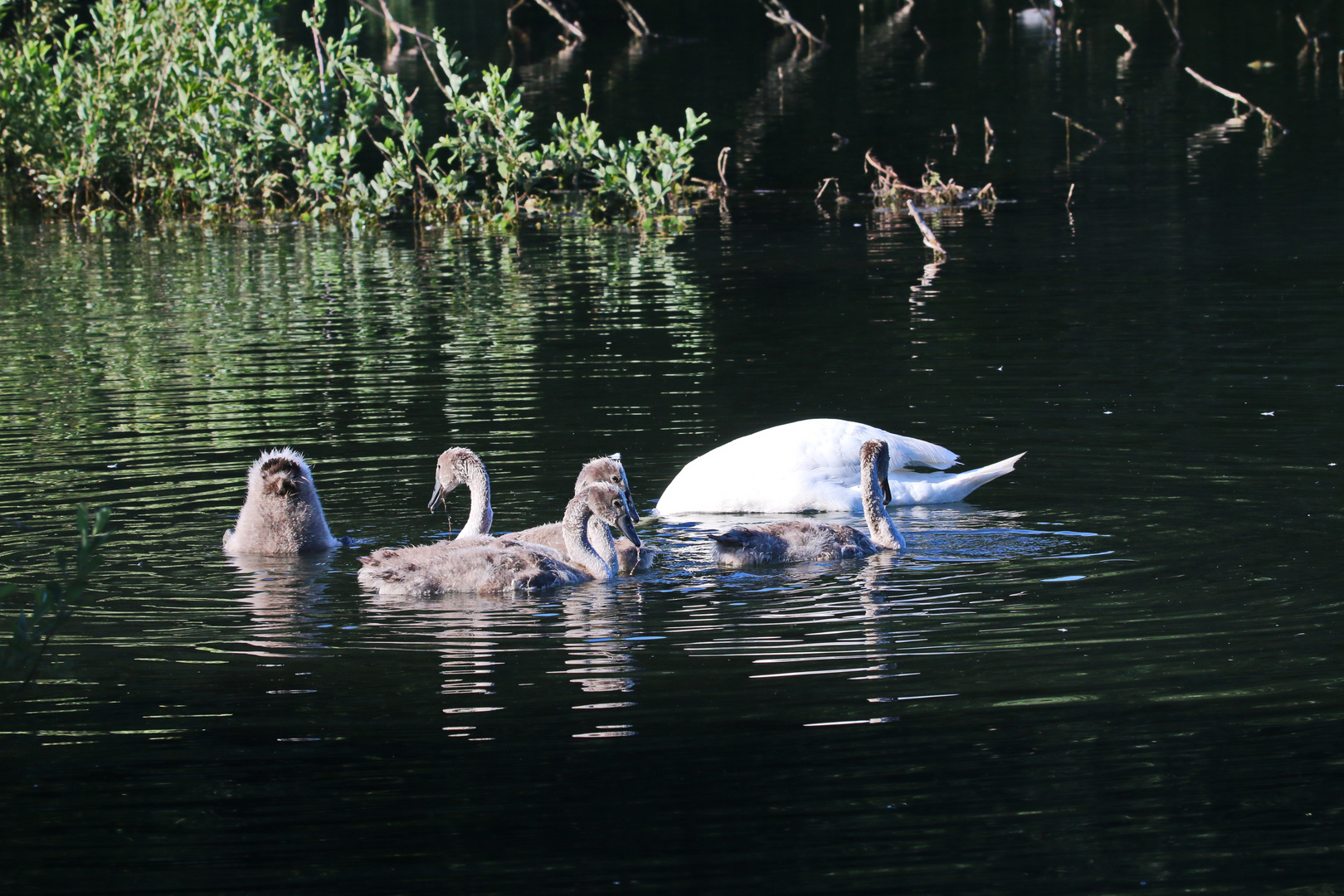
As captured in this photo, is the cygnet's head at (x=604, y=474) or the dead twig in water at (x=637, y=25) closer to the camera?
the cygnet's head at (x=604, y=474)

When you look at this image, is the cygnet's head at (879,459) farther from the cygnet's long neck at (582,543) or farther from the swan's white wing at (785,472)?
the cygnet's long neck at (582,543)

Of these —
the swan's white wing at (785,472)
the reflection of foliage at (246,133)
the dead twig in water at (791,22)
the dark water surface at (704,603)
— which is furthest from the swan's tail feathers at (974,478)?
the dead twig in water at (791,22)

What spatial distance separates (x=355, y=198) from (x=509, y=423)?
16.0 metres

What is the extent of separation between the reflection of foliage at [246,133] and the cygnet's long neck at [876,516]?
1648 centimetres

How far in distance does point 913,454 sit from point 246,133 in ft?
66.9

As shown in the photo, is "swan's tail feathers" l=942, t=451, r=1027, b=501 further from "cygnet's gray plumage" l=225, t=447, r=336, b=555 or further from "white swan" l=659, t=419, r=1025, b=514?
"cygnet's gray plumage" l=225, t=447, r=336, b=555

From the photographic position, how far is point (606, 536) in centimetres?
897

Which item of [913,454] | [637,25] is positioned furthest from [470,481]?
[637,25]

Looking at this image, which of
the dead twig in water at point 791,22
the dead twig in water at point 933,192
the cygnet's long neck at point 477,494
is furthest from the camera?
the dead twig in water at point 791,22

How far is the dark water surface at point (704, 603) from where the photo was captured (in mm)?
5582

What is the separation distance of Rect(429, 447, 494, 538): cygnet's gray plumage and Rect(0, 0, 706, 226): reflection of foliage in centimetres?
1625

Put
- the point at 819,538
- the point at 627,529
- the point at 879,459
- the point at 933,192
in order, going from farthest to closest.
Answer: the point at 933,192 < the point at 879,459 < the point at 819,538 < the point at 627,529

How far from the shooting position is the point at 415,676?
23.9 feet

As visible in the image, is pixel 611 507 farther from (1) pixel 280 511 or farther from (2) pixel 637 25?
(2) pixel 637 25
